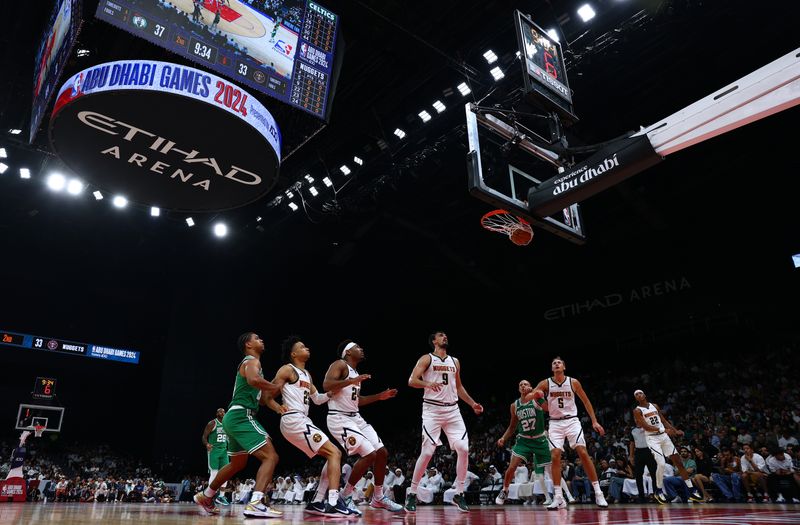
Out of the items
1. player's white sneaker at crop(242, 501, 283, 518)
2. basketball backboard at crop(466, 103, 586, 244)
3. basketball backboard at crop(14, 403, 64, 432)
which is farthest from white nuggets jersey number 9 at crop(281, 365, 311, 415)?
basketball backboard at crop(14, 403, 64, 432)

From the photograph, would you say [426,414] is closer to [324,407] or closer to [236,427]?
[236,427]

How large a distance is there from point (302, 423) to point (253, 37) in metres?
5.03

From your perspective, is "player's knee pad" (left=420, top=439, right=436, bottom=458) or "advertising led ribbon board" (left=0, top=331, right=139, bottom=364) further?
"advertising led ribbon board" (left=0, top=331, right=139, bottom=364)

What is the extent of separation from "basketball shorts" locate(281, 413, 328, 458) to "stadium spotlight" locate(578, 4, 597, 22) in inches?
332

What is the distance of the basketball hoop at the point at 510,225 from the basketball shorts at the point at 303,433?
4.21m

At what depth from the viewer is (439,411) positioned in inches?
261

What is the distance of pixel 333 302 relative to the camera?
73.6ft

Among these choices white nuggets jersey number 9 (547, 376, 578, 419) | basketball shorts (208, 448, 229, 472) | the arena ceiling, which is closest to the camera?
white nuggets jersey number 9 (547, 376, 578, 419)

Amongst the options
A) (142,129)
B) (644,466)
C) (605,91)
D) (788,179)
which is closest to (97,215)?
(142,129)

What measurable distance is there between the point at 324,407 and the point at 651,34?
18.9m

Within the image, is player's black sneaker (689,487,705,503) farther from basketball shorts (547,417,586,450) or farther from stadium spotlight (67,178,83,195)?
stadium spotlight (67,178,83,195)

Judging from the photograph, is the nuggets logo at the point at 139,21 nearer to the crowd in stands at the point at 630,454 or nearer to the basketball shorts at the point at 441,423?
the basketball shorts at the point at 441,423

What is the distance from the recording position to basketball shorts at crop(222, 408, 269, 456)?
5082 millimetres

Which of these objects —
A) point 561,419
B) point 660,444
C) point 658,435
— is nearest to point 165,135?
point 561,419
